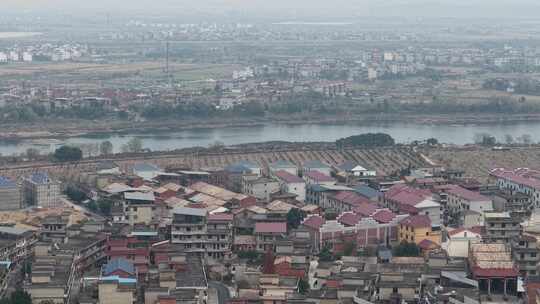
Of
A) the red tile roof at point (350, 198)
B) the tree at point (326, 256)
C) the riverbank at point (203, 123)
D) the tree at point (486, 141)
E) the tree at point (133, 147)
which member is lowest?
the riverbank at point (203, 123)

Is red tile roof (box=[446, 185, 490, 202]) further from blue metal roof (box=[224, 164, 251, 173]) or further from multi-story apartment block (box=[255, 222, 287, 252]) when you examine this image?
blue metal roof (box=[224, 164, 251, 173])

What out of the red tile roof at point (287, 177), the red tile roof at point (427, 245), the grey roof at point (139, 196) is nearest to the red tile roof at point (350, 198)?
the red tile roof at point (287, 177)

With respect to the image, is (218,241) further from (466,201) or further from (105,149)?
(105,149)

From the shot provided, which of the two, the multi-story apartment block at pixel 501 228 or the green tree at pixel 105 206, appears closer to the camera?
the multi-story apartment block at pixel 501 228

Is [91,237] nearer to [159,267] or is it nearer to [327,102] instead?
[159,267]

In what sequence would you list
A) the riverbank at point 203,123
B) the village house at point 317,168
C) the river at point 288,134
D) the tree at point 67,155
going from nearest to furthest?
the village house at point 317,168, the tree at point 67,155, the river at point 288,134, the riverbank at point 203,123

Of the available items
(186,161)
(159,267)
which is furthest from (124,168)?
(159,267)

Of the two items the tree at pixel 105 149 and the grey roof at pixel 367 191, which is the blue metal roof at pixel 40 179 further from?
the tree at pixel 105 149
